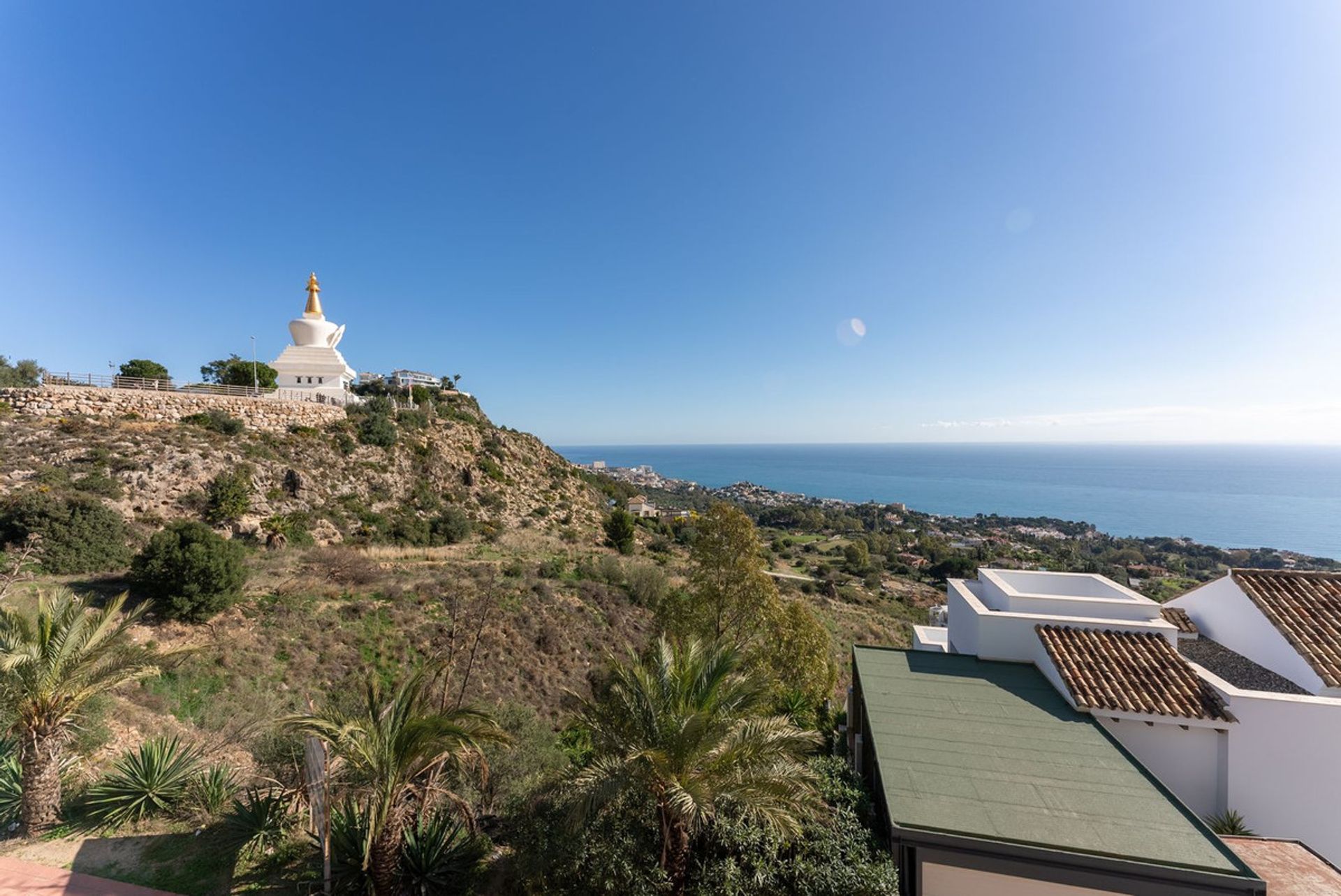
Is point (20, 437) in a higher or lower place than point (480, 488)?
higher

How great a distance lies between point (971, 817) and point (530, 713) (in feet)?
31.5

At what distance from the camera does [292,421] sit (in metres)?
26.1

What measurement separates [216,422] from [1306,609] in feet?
116

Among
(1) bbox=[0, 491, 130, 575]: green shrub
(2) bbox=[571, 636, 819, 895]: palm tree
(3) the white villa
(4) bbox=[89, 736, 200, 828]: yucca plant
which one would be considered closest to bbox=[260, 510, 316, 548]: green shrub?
(1) bbox=[0, 491, 130, 575]: green shrub

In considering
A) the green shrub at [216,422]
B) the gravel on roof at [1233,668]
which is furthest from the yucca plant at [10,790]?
the green shrub at [216,422]

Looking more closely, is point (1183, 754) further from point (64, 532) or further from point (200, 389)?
point (200, 389)

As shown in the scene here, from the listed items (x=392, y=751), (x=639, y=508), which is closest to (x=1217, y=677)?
(x=392, y=751)

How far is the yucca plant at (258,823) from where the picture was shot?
18.4ft

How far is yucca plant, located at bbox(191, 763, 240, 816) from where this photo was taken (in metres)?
6.09

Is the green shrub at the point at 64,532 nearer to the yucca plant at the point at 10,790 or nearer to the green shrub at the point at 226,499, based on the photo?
the green shrub at the point at 226,499

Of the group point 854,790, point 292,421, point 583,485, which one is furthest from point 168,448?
point 854,790

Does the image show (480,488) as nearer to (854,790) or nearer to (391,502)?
(391,502)

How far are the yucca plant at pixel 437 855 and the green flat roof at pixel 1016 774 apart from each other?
4.64m

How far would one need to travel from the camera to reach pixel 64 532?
1341cm
